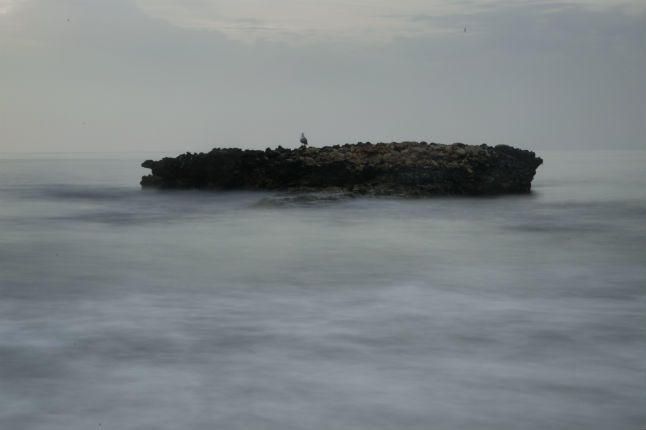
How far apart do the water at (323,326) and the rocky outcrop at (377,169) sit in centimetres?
419

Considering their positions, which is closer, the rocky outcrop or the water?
the water

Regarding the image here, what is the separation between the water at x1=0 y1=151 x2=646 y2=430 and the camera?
16.1 ft

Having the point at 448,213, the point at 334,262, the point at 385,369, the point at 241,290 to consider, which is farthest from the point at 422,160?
the point at 385,369

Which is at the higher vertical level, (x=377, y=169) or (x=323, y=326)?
(x=377, y=169)

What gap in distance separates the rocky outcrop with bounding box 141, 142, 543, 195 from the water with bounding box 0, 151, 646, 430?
419 cm

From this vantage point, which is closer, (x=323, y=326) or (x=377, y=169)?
(x=323, y=326)

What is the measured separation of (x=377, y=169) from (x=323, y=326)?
43.8ft

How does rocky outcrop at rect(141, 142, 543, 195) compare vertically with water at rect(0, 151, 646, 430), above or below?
above

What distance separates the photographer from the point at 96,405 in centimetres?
493

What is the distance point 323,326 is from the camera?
741 centimetres

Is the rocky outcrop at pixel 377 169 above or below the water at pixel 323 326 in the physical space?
above

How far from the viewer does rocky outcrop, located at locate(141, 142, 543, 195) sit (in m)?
20.5

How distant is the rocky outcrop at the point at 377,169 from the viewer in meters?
20.5

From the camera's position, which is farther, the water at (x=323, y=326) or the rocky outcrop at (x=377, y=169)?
the rocky outcrop at (x=377, y=169)
